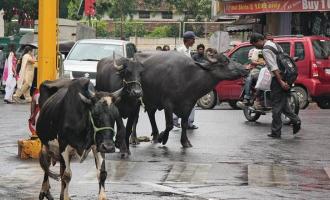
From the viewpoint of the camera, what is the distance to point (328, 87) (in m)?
23.1

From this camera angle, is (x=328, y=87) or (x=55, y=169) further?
(x=328, y=87)

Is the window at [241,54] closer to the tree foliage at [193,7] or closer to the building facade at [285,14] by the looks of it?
the building facade at [285,14]

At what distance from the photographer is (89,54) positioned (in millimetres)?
24562

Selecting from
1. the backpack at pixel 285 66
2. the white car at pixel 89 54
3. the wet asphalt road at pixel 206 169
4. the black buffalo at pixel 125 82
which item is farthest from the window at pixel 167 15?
the black buffalo at pixel 125 82

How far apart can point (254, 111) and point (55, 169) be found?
7.66 meters

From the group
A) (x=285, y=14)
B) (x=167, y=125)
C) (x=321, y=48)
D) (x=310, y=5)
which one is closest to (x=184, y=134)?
(x=167, y=125)

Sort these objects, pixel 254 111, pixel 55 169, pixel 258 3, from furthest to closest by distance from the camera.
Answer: pixel 258 3 → pixel 254 111 → pixel 55 169

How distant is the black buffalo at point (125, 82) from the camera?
1352 centimetres

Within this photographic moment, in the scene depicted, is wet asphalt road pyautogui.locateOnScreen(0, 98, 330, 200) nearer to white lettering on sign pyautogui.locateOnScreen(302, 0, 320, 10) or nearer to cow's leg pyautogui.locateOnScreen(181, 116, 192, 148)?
cow's leg pyautogui.locateOnScreen(181, 116, 192, 148)

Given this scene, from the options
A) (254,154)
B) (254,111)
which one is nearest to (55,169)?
(254,154)

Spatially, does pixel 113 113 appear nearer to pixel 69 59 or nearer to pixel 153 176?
pixel 153 176

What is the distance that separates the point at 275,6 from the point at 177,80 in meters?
16.4

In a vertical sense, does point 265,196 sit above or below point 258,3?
below

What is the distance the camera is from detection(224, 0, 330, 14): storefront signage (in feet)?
92.5
